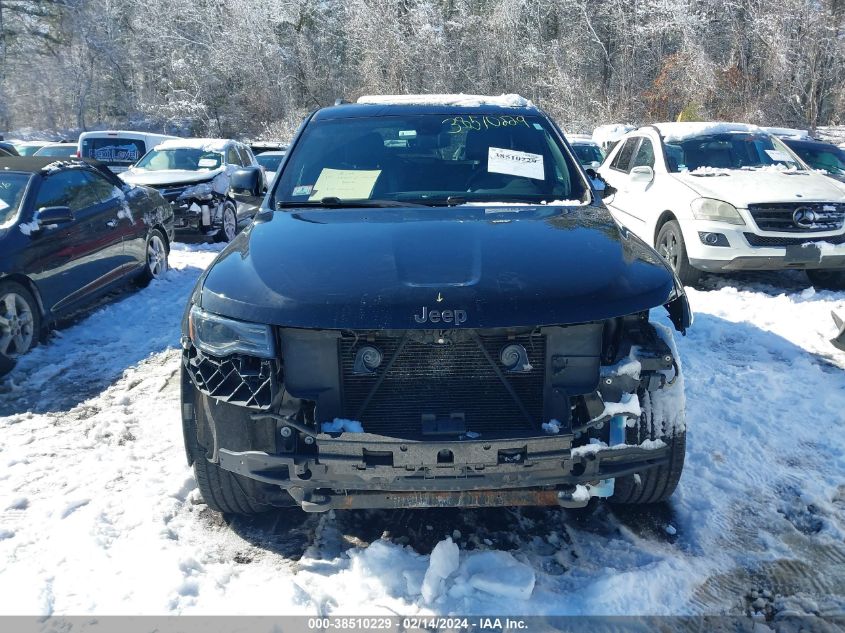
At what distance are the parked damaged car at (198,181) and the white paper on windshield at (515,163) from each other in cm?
729

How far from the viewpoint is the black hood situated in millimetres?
2367

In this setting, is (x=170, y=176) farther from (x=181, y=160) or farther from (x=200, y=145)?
(x=200, y=145)

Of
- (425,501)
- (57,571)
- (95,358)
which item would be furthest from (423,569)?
(95,358)

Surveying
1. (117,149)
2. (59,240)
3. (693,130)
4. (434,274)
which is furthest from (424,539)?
(117,149)

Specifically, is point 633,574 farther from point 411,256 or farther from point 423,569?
point 411,256

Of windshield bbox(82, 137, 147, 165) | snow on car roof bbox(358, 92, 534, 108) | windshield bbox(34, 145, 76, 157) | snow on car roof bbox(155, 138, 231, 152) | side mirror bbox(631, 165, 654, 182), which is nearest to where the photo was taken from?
snow on car roof bbox(358, 92, 534, 108)

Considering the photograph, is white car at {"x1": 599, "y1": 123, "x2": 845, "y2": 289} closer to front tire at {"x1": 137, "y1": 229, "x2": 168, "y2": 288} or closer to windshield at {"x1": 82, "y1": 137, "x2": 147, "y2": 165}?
front tire at {"x1": 137, "y1": 229, "x2": 168, "y2": 288}

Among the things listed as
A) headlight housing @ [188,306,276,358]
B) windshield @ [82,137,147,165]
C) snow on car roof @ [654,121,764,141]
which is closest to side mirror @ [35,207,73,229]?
headlight housing @ [188,306,276,358]

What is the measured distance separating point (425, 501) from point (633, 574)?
0.89 meters

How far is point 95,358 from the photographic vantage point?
546 cm

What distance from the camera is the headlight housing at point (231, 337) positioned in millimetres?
2455

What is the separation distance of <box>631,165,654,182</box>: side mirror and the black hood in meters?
4.44

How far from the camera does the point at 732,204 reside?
6.73m

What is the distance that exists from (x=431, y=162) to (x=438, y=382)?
1.65 metres
